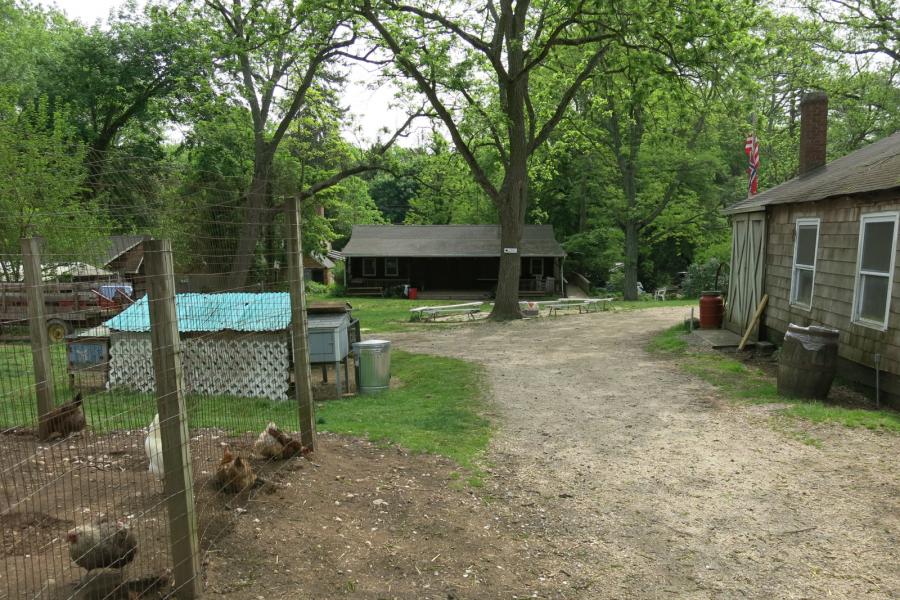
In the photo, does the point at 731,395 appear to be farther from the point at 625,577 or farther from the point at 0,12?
the point at 0,12

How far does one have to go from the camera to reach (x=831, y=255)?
10234mm

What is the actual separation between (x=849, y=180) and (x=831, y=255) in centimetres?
121

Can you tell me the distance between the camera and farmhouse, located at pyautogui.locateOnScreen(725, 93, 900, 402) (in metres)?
8.66

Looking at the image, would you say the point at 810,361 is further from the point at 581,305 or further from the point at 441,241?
the point at 441,241

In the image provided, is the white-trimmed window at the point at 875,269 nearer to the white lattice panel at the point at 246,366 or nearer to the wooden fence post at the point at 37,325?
the white lattice panel at the point at 246,366

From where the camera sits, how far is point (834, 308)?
10070 mm

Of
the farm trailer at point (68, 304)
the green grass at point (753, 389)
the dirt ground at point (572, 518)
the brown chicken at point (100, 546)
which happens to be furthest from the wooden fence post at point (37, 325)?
the green grass at point (753, 389)

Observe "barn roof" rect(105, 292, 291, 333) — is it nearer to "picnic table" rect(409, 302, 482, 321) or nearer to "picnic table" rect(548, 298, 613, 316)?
"picnic table" rect(409, 302, 482, 321)

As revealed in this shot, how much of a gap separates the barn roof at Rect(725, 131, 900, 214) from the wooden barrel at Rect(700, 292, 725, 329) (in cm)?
219

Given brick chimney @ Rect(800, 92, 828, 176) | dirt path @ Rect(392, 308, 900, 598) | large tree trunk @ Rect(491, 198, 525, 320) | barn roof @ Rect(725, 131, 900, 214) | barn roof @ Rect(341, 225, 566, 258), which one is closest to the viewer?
dirt path @ Rect(392, 308, 900, 598)

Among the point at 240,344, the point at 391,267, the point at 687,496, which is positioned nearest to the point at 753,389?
the point at 687,496

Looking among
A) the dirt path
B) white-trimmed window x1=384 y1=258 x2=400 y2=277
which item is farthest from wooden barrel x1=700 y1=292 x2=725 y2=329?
white-trimmed window x1=384 y1=258 x2=400 y2=277

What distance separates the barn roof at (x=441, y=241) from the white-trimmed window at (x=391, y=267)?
117 centimetres

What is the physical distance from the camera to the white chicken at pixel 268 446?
571 centimetres
